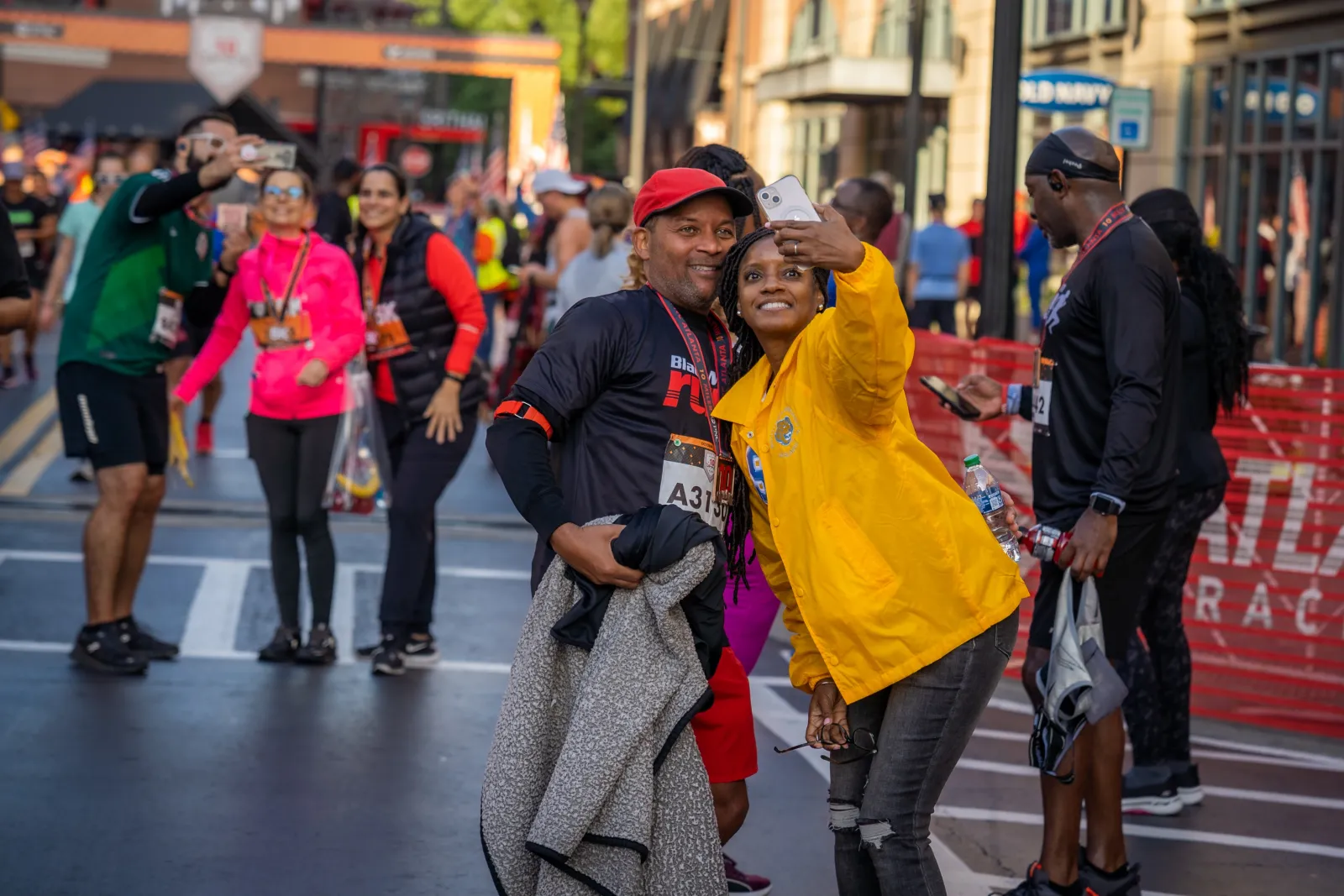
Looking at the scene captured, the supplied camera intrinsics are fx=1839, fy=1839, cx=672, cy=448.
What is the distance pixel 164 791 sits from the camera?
19.5ft

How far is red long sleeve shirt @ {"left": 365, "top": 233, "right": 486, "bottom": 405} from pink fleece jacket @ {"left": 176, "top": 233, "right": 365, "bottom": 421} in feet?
0.49

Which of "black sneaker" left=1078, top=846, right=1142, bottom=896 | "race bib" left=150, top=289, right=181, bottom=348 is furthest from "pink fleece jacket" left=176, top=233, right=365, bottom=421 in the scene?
"black sneaker" left=1078, top=846, right=1142, bottom=896

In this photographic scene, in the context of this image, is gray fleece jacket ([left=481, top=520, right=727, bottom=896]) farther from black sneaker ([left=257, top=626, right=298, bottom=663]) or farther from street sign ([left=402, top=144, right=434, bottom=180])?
street sign ([left=402, top=144, right=434, bottom=180])

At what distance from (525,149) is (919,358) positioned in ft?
125

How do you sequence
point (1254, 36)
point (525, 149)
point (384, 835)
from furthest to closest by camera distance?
point (525, 149)
point (1254, 36)
point (384, 835)

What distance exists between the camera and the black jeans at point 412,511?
7773mm

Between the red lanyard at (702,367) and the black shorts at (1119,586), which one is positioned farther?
the black shorts at (1119,586)

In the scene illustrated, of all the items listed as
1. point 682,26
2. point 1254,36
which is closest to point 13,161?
point 1254,36

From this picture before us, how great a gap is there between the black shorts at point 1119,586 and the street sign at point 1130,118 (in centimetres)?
917

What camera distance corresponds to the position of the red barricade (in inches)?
293

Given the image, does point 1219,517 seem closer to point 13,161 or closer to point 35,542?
point 35,542

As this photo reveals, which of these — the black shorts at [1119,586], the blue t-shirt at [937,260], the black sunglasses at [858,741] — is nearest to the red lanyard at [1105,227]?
the black shorts at [1119,586]

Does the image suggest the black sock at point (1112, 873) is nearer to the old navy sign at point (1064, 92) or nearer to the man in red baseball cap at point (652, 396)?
the man in red baseball cap at point (652, 396)

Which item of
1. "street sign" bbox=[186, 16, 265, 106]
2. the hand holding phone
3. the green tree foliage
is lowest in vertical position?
the hand holding phone
